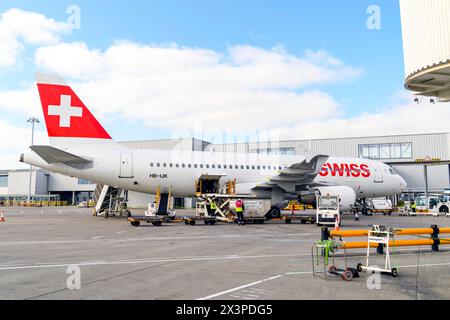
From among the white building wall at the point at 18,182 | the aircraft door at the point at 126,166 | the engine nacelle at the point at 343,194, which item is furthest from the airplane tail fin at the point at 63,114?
the white building wall at the point at 18,182

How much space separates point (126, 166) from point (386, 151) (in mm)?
41816

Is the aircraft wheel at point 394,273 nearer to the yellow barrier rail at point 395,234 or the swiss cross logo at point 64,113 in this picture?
the yellow barrier rail at point 395,234

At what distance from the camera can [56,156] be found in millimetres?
19781

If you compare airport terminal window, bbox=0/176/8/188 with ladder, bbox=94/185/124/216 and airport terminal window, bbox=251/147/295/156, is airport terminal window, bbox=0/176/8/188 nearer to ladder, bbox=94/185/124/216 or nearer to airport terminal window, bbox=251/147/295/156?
airport terminal window, bbox=251/147/295/156

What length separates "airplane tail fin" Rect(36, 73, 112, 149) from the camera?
2058 cm

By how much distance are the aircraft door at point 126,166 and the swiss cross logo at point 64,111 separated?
353 centimetres

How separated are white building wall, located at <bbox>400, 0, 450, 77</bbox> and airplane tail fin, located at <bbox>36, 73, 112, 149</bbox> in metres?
Answer: 17.6

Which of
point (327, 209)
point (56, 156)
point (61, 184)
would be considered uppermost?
point (61, 184)

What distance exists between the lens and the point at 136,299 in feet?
17.9

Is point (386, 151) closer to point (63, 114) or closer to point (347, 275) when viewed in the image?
point (63, 114)

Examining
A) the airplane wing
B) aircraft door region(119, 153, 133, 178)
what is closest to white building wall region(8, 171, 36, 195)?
aircraft door region(119, 153, 133, 178)

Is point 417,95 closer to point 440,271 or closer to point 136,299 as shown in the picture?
point 440,271

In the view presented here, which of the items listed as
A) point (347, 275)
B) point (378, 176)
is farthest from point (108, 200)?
point (347, 275)

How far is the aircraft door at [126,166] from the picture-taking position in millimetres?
21828
